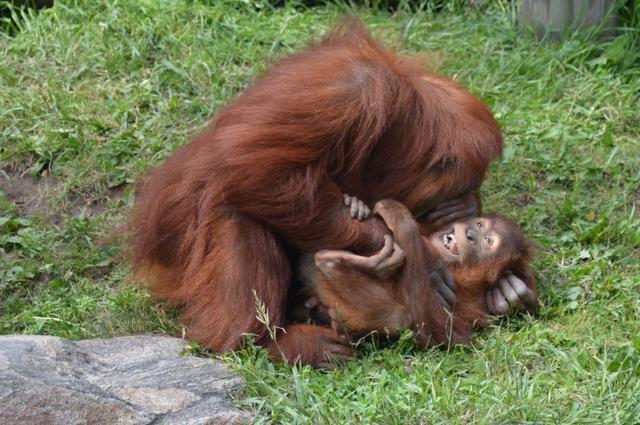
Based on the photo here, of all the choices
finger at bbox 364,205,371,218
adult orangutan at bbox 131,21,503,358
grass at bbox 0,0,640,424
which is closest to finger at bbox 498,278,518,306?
grass at bbox 0,0,640,424

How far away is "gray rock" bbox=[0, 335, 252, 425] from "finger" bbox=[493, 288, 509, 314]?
122 cm

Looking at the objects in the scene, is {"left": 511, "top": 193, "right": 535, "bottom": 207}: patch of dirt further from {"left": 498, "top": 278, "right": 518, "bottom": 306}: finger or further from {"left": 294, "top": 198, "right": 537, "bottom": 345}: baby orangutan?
{"left": 498, "top": 278, "right": 518, "bottom": 306}: finger

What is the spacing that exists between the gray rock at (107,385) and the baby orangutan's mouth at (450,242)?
114 cm

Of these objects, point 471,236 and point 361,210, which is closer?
point 361,210

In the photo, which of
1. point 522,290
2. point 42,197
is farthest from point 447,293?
point 42,197

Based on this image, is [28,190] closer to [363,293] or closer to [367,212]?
[367,212]

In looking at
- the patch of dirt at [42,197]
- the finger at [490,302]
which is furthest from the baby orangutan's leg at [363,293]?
the patch of dirt at [42,197]

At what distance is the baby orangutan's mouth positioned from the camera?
15.3 feet

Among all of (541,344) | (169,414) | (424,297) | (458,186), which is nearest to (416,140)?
(458,186)

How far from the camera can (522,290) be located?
4.60 metres

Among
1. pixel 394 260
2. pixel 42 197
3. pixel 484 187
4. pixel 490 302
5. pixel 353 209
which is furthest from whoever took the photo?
Answer: pixel 484 187

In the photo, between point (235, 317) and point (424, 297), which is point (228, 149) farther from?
point (424, 297)

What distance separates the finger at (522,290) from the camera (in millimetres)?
4602

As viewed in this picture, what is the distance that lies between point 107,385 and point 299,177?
1092 mm
